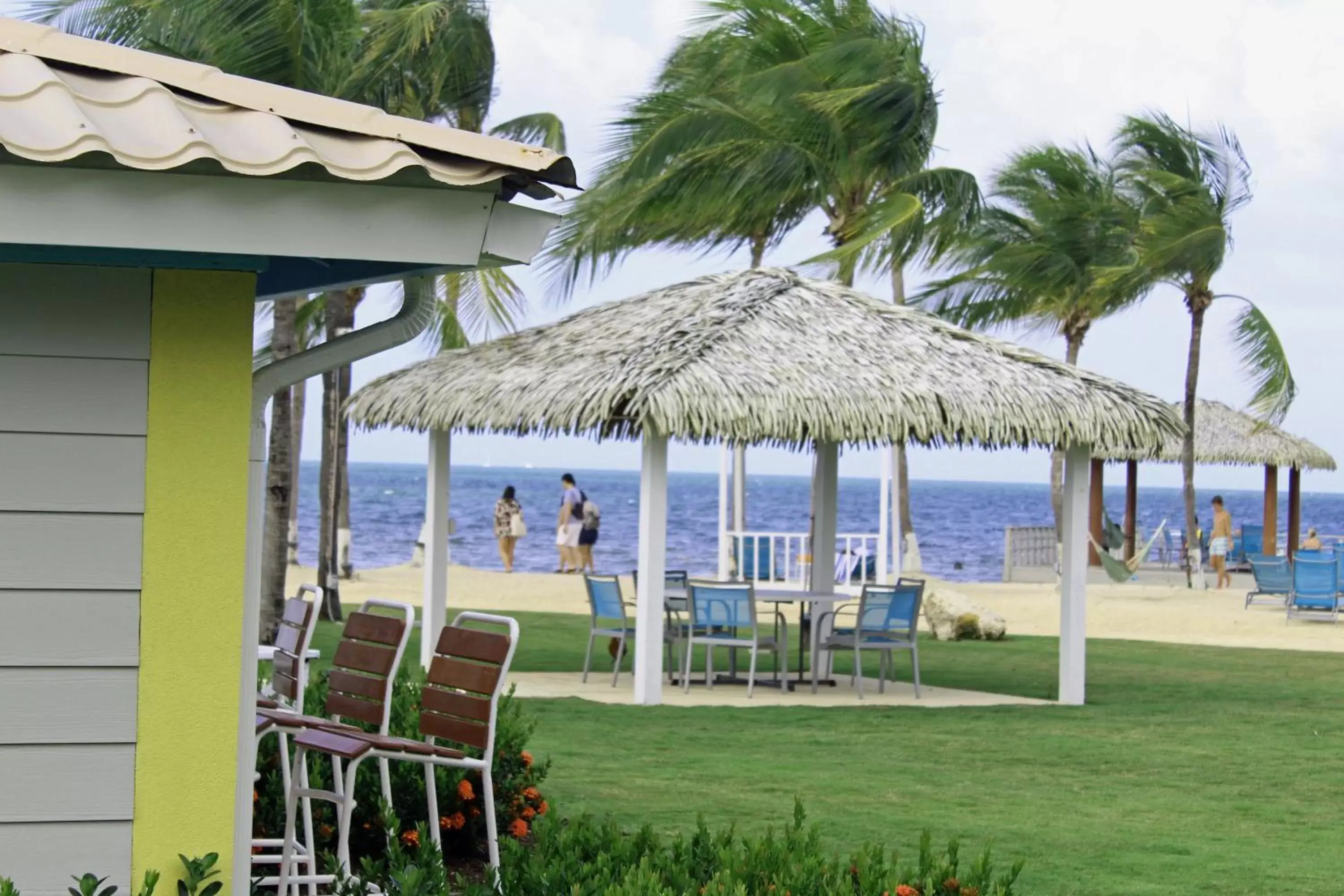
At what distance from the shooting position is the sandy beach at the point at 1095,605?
19.5 meters

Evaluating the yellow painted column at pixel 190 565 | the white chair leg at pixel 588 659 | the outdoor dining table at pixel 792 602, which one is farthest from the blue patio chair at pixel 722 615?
the yellow painted column at pixel 190 565

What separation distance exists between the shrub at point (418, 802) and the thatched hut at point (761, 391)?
5.15m

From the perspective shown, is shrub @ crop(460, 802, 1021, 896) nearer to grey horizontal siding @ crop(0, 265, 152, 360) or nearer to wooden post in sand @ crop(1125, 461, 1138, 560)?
grey horizontal siding @ crop(0, 265, 152, 360)

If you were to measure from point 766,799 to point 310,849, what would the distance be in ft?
11.1

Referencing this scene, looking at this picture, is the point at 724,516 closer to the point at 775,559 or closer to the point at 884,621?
the point at 775,559

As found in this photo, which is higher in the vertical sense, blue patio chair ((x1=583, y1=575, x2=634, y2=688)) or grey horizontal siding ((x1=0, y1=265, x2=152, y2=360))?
grey horizontal siding ((x1=0, y1=265, x2=152, y2=360))

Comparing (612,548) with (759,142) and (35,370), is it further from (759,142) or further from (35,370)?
(35,370)

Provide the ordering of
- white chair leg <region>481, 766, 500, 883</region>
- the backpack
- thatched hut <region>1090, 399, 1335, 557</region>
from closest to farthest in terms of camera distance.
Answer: white chair leg <region>481, 766, 500, 883</region>
the backpack
thatched hut <region>1090, 399, 1335, 557</region>

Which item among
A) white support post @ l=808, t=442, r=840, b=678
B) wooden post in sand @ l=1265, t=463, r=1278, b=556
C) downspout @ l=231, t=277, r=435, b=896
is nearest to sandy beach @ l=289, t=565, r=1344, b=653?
white support post @ l=808, t=442, r=840, b=678

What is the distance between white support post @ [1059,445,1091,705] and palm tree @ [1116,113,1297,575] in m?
13.3

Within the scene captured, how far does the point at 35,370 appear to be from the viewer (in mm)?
3383

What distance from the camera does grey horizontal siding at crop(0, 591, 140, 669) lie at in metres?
3.37

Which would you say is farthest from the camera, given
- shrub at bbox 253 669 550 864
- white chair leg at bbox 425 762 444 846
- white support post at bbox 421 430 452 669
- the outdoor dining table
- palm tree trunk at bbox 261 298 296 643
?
palm tree trunk at bbox 261 298 296 643

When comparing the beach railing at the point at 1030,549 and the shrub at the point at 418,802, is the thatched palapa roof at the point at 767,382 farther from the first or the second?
the beach railing at the point at 1030,549
